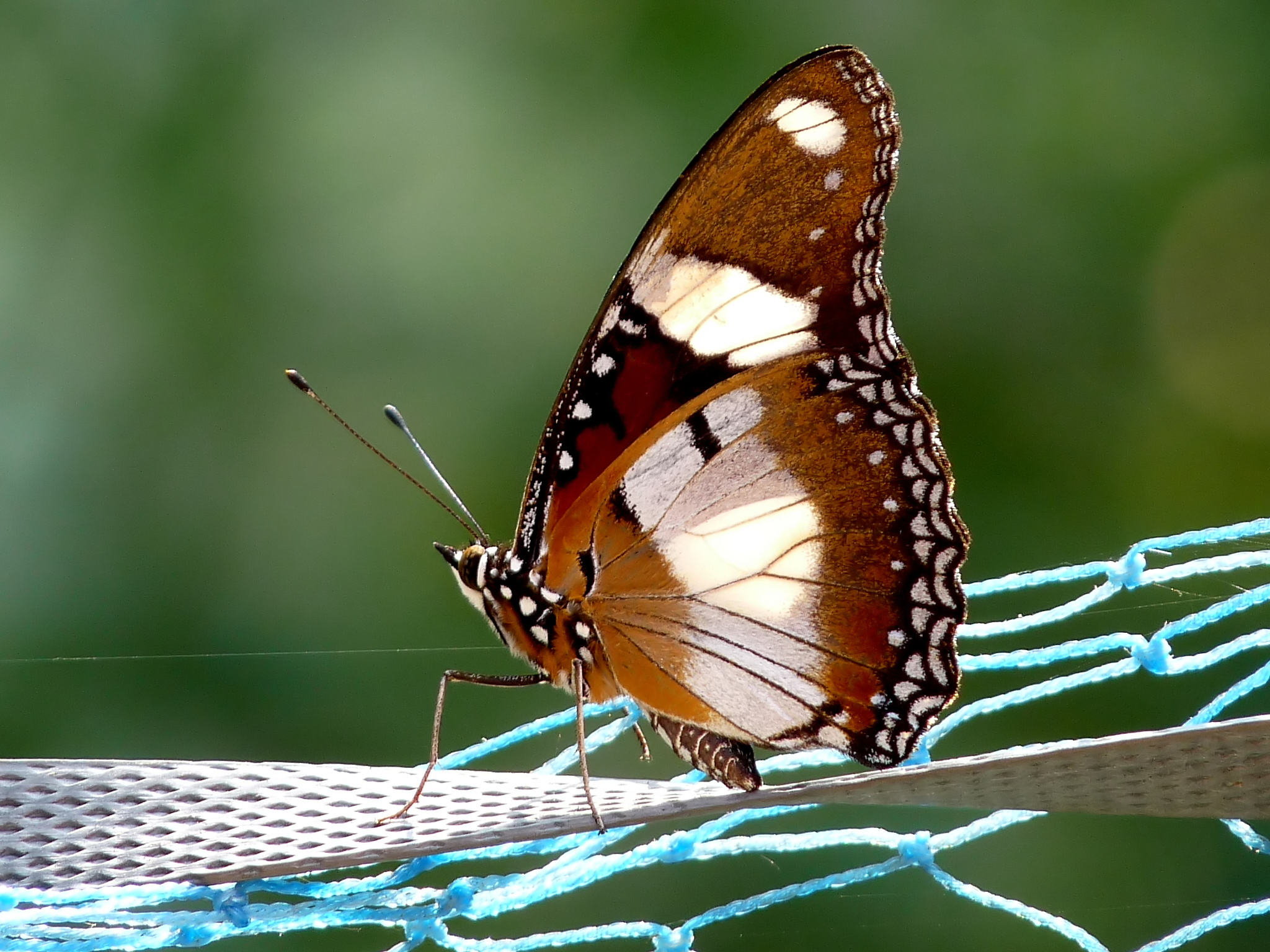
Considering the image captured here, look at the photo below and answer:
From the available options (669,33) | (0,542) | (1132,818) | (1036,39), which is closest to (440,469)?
(0,542)

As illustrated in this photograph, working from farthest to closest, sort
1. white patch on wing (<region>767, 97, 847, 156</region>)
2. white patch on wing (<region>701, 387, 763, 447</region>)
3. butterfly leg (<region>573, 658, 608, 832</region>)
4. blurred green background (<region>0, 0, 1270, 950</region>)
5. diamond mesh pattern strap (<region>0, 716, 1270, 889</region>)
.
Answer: blurred green background (<region>0, 0, 1270, 950</region>) < white patch on wing (<region>701, 387, 763, 447</region>) < white patch on wing (<region>767, 97, 847, 156</region>) < butterfly leg (<region>573, 658, 608, 832</region>) < diamond mesh pattern strap (<region>0, 716, 1270, 889</region>)

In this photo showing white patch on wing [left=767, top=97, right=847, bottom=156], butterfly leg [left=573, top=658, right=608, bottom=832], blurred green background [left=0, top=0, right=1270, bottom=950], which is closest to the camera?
butterfly leg [left=573, top=658, right=608, bottom=832]

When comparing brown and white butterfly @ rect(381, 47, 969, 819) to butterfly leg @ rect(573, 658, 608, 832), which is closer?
butterfly leg @ rect(573, 658, 608, 832)

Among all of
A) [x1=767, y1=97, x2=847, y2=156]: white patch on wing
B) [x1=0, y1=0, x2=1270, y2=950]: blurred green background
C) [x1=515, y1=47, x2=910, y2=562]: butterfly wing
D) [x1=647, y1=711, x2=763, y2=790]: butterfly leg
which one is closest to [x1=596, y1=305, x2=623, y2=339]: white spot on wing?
[x1=515, y1=47, x2=910, y2=562]: butterfly wing

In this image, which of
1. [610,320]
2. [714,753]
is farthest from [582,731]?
[610,320]

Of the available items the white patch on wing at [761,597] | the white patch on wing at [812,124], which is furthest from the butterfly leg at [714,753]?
the white patch on wing at [812,124]

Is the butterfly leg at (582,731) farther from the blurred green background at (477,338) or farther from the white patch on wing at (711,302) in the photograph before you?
the blurred green background at (477,338)

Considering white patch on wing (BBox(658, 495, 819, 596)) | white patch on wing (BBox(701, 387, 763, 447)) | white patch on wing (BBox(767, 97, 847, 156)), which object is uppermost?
white patch on wing (BBox(767, 97, 847, 156))

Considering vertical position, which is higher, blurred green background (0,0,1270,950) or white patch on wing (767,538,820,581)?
blurred green background (0,0,1270,950)

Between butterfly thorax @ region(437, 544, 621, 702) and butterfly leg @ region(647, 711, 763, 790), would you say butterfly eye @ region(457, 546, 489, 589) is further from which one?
butterfly leg @ region(647, 711, 763, 790)
